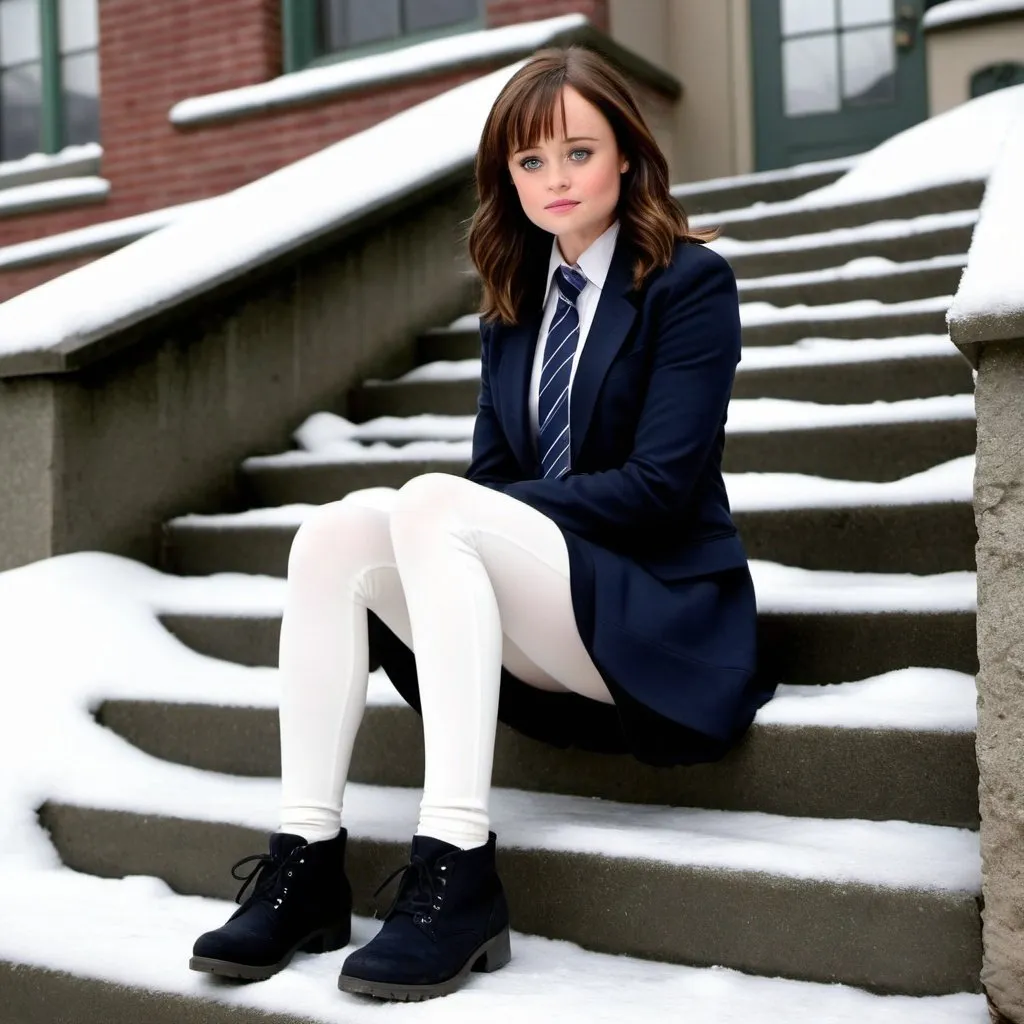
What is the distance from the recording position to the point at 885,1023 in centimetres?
143

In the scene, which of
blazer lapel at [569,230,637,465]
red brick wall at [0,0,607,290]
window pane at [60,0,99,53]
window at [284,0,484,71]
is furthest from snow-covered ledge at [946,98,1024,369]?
window pane at [60,0,99,53]

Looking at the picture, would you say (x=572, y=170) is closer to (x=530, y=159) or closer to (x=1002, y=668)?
(x=530, y=159)

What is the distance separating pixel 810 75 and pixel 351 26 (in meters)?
2.25

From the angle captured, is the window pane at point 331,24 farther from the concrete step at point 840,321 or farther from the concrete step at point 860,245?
the concrete step at point 840,321

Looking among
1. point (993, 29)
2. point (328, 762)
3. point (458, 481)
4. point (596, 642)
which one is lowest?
point (328, 762)

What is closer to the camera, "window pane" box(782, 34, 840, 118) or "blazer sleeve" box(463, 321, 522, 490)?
"blazer sleeve" box(463, 321, 522, 490)

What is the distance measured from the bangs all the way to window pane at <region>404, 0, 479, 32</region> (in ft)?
→ 14.0

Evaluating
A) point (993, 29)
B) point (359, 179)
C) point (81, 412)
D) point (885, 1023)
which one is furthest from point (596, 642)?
point (993, 29)

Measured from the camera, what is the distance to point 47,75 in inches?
276

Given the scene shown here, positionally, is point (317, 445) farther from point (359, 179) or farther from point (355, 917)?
point (355, 917)

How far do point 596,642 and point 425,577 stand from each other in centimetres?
25

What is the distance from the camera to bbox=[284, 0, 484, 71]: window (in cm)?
589

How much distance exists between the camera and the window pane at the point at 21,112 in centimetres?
714

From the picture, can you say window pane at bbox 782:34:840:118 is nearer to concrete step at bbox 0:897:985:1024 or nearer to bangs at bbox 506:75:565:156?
bangs at bbox 506:75:565:156
